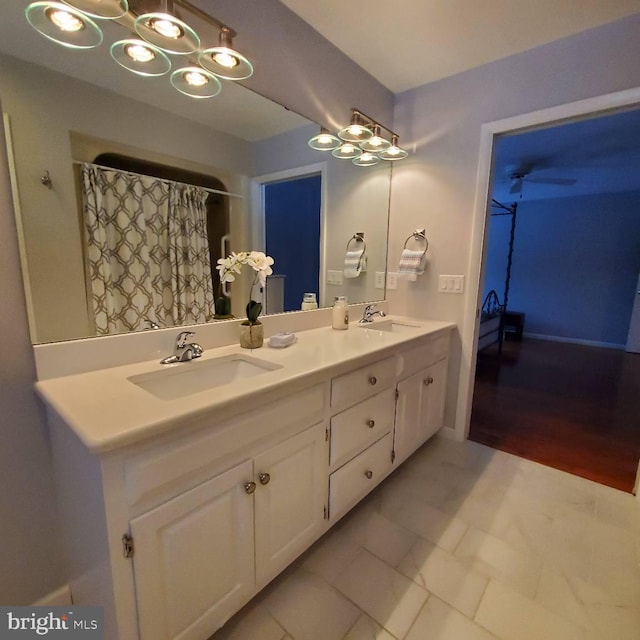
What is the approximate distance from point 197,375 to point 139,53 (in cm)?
115

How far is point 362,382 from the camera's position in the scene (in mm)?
1444

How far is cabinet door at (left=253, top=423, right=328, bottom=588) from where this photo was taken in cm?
108

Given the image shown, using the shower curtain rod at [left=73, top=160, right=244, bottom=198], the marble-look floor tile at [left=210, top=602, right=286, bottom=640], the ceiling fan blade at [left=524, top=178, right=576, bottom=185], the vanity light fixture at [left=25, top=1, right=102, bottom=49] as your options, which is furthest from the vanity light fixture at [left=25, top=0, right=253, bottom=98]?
the ceiling fan blade at [left=524, top=178, right=576, bottom=185]

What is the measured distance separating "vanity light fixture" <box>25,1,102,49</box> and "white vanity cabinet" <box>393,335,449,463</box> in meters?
1.70

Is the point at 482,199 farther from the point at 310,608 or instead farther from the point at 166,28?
the point at 310,608

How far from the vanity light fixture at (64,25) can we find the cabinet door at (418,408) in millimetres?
1797

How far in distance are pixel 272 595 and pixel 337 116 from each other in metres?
2.31

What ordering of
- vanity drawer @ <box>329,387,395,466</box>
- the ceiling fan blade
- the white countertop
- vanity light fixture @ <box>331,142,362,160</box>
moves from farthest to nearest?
1. the ceiling fan blade
2. vanity light fixture @ <box>331,142,362,160</box>
3. vanity drawer @ <box>329,387,395,466</box>
4. the white countertop

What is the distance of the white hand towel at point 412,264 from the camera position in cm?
225

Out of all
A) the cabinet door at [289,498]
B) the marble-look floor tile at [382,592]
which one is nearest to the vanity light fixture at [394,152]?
the cabinet door at [289,498]

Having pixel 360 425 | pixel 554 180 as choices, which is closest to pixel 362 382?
pixel 360 425

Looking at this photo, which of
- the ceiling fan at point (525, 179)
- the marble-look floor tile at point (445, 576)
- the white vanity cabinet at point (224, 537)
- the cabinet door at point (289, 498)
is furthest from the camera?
the ceiling fan at point (525, 179)

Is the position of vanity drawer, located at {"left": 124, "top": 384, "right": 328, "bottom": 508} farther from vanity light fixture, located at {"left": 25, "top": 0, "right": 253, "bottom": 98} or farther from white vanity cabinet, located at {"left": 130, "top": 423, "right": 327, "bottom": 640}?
vanity light fixture, located at {"left": 25, "top": 0, "right": 253, "bottom": 98}

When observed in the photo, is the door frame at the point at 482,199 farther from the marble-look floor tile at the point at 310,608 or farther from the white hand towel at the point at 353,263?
the marble-look floor tile at the point at 310,608
